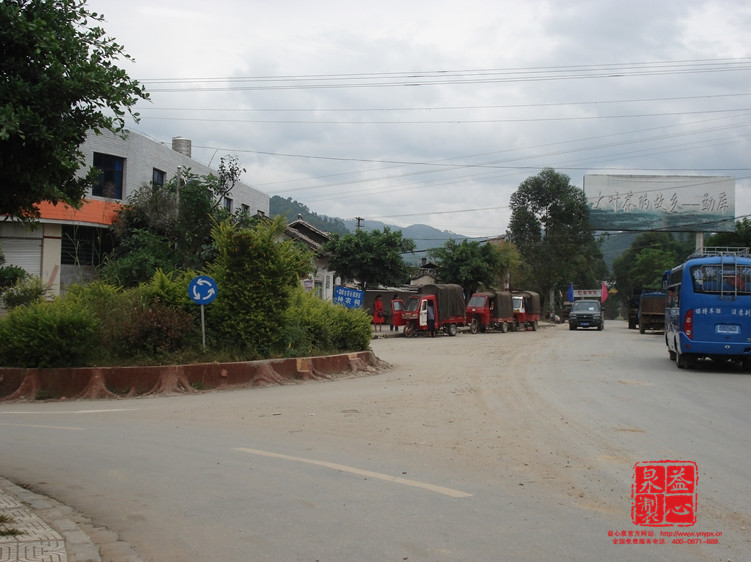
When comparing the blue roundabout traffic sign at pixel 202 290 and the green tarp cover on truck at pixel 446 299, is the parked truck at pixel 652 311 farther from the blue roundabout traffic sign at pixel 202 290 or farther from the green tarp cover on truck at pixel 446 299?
the blue roundabout traffic sign at pixel 202 290

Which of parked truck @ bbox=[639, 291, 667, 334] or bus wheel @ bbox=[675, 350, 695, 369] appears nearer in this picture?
bus wheel @ bbox=[675, 350, 695, 369]

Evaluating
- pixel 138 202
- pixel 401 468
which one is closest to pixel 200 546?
pixel 401 468

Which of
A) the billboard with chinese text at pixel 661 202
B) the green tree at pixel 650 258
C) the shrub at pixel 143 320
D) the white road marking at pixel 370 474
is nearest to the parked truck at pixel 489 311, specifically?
the billboard with chinese text at pixel 661 202

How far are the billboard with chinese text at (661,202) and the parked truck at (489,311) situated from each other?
14.4 meters

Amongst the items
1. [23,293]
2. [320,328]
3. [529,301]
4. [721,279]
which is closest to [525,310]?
[529,301]

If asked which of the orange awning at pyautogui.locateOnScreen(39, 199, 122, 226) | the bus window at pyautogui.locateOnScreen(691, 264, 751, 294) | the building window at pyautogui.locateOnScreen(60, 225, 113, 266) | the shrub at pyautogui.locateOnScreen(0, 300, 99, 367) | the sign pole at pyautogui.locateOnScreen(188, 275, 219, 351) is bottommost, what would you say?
the shrub at pyautogui.locateOnScreen(0, 300, 99, 367)

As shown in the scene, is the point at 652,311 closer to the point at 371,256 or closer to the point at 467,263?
the point at 467,263

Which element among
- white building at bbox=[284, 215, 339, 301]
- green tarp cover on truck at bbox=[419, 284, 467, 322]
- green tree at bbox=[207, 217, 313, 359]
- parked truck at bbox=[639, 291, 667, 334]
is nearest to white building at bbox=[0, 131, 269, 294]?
green tree at bbox=[207, 217, 313, 359]

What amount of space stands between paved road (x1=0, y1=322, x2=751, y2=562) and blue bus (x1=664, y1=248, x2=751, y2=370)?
4.00 m

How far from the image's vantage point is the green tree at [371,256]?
1665 inches

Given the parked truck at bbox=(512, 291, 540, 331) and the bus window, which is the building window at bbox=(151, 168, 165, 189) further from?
the parked truck at bbox=(512, 291, 540, 331)

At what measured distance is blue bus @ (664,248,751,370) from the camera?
17250 millimetres

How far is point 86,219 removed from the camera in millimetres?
27125

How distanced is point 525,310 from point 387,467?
137ft
